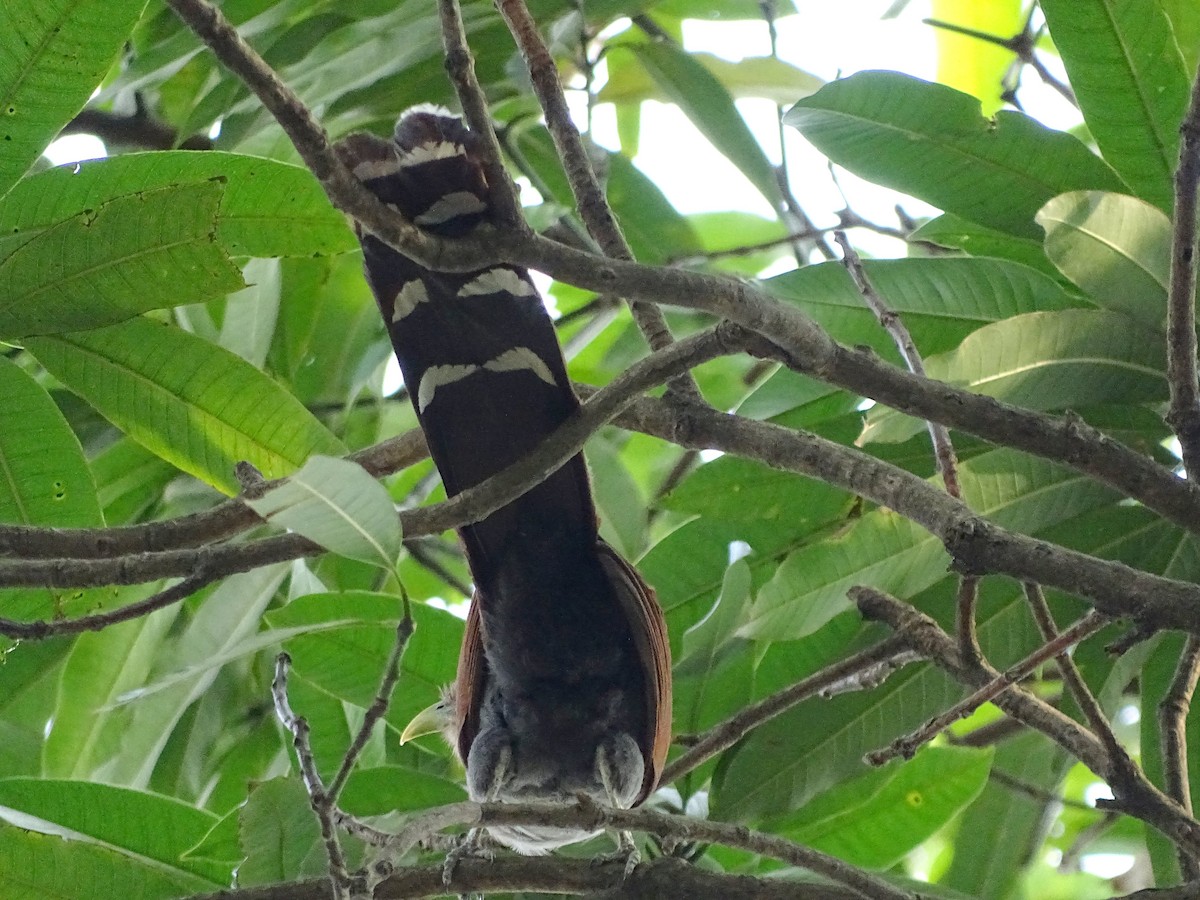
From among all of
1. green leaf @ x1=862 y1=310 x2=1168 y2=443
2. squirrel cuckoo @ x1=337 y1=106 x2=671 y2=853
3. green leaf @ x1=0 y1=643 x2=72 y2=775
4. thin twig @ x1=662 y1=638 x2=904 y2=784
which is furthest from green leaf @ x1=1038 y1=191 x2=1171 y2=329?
green leaf @ x1=0 y1=643 x2=72 y2=775

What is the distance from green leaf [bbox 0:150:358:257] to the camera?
1.82 metres

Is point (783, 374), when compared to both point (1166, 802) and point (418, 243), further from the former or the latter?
point (418, 243)

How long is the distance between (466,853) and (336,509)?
93cm

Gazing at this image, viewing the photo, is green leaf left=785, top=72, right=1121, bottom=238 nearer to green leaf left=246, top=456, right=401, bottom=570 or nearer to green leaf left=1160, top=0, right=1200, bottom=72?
green leaf left=1160, top=0, right=1200, bottom=72

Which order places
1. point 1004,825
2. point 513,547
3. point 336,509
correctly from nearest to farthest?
point 336,509 < point 513,547 < point 1004,825

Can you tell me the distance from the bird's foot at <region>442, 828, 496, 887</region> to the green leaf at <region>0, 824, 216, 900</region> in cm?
55

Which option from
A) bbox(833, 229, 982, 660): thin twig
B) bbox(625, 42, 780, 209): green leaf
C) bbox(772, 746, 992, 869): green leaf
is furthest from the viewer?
bbox(625, 42, 780, 209): green leaf

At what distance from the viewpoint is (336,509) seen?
4.34ft

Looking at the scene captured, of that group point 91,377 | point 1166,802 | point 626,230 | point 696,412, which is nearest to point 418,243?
point 696,412

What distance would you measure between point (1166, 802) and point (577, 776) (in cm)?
122

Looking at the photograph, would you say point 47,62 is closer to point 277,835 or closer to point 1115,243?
point 277,835

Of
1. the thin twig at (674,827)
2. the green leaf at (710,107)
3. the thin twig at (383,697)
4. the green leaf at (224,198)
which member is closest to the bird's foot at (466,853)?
the thin twig at (674,827)

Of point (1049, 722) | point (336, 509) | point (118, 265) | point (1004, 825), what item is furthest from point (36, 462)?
point (1004, 825)

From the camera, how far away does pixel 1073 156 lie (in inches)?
80.8
